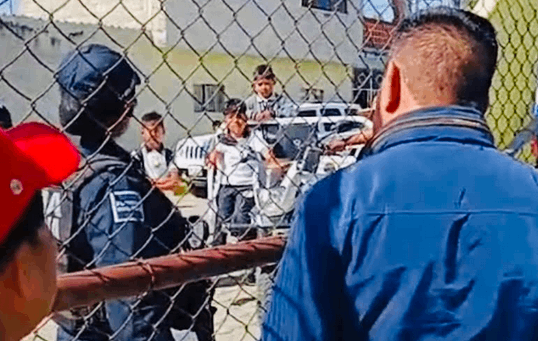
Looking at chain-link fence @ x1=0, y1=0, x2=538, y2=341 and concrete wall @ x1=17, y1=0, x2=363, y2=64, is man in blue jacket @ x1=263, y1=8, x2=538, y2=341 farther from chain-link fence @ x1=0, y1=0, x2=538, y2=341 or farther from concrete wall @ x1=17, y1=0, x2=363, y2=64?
concrete wall @ x1=17, y1=0, x2=363, y2=64

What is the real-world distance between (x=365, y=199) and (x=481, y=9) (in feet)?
6.91

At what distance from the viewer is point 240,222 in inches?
210

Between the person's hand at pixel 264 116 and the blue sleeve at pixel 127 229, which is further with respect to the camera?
the person's hand at pixel 264 116

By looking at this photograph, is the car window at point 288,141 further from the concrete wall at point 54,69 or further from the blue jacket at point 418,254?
the blue jacket at point 418,254

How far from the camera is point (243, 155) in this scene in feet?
17.0

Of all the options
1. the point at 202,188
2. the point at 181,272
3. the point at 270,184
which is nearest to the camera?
the point at 181,272

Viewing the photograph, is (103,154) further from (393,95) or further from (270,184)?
(270,184)

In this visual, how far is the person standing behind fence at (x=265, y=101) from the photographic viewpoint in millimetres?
3434

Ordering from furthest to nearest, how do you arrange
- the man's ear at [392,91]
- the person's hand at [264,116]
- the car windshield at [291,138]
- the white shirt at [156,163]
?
the white shirt at [156,163] → the car windshield at [291,138] → the person's hand at [264,116] → the man's ear at [392,91]

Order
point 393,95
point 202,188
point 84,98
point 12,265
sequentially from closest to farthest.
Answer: point 12,265 < point 393,95 < point 84,98 < point 202,188

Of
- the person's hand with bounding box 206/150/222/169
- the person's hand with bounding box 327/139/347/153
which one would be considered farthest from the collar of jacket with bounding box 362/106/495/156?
the person's hand with bounding box 206/150/222/169

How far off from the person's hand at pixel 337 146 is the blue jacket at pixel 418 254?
1.86m

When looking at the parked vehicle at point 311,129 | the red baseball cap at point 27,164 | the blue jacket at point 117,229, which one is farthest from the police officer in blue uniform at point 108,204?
the red baseball cap at point 27,164

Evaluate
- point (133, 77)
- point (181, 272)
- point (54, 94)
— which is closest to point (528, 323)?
point (181, 272)
